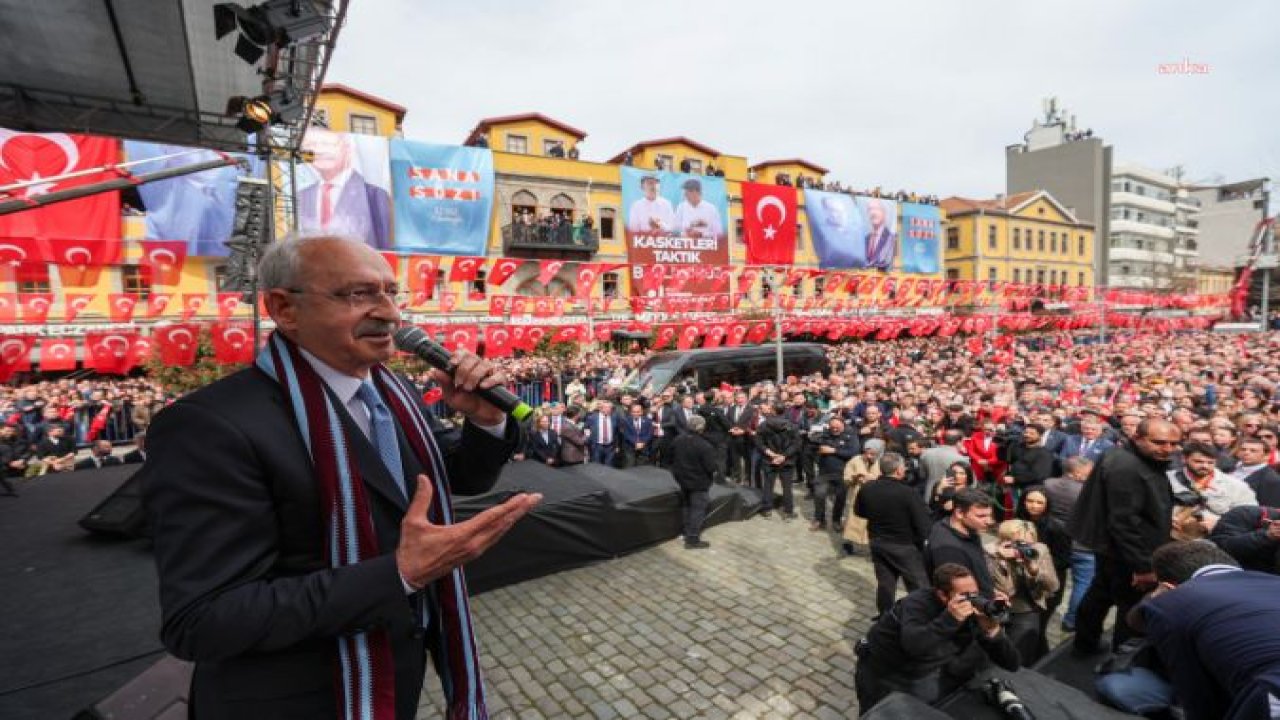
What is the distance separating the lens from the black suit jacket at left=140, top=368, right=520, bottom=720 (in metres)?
1.20

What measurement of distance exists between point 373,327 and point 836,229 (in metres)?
37.5

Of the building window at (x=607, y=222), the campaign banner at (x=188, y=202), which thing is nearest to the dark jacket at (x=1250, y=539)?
the campaign banner at (x=188, y=202)

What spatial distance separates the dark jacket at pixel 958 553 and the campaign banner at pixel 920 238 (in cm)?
3885

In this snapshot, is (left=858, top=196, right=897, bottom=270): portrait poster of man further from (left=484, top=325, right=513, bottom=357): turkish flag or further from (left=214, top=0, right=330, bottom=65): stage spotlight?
(left=214, top=0, right=330, bottom=65): stage spotlight

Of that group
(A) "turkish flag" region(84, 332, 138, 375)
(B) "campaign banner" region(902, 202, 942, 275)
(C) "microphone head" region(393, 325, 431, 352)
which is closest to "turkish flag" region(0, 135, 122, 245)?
(A) "turkish flag" region(84, 332, 138, 375)

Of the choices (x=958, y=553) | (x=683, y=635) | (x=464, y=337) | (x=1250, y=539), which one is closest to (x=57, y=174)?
(x=464, y=337)

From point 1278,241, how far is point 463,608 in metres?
59.2

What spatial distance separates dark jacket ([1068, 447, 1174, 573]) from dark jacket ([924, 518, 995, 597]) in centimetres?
115

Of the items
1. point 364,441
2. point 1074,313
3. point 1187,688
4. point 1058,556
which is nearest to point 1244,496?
point 1058,556

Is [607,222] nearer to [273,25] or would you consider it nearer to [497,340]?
[497,340]

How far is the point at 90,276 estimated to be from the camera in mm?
19266

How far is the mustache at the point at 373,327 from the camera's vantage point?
159 cm

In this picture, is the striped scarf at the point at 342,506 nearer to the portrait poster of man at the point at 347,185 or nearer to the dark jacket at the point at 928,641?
the dark jacket at the point at 928,641

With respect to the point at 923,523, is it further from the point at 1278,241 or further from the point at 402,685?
the point at 1278,241
